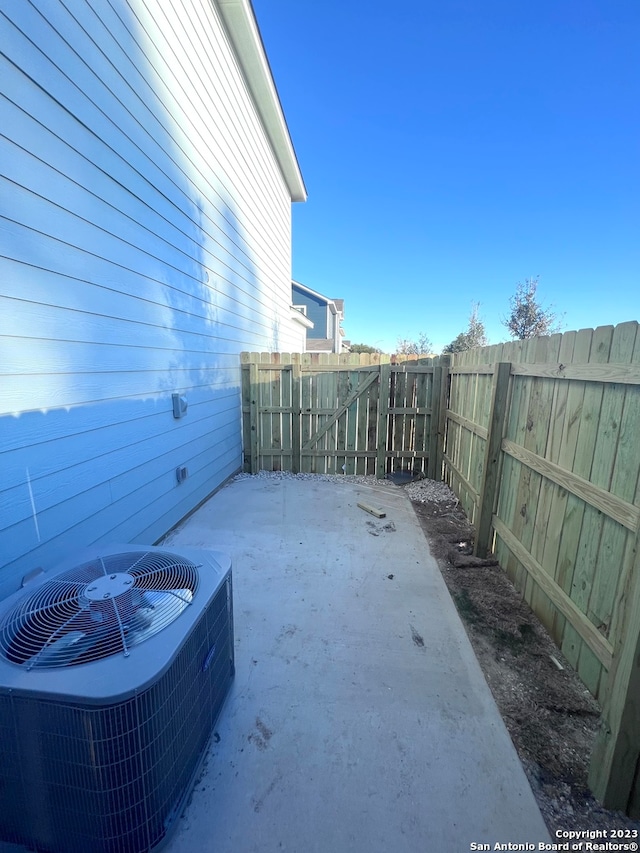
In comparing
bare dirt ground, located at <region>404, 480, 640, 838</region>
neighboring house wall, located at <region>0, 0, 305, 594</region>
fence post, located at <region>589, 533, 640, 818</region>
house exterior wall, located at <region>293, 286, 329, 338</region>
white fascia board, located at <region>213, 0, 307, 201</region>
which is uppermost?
white fascia board, located at <region>213, 0, 307, 201</region>

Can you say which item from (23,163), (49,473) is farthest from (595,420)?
(23,163)

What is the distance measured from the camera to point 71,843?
989 mm

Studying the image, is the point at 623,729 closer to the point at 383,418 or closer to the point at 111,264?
the point at 111,264

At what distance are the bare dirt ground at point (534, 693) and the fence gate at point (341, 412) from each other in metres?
2.41

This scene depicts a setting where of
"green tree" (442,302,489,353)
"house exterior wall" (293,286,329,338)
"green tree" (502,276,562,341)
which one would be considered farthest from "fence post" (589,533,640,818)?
"house exterior wall" (293,286,329,338)

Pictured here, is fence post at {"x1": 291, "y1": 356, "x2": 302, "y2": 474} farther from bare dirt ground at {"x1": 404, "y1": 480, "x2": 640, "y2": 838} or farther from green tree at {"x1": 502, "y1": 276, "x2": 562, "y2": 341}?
green tree at {"x1": 502, "y1": 276, "x2": 562, "y2": 341}

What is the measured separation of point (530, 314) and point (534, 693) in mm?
14610

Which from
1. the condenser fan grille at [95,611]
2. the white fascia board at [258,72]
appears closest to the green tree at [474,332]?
the white fascia board at [258,72]

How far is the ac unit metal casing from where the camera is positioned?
0.89 metres

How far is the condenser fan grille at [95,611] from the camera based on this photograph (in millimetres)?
1008

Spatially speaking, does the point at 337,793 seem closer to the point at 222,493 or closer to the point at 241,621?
the point at 241,621

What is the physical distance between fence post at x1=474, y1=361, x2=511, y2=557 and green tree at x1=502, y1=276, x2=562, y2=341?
12.3 meters

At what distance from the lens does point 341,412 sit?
5.23m

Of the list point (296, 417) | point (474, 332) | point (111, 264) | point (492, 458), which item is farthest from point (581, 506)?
point (474, 332)
